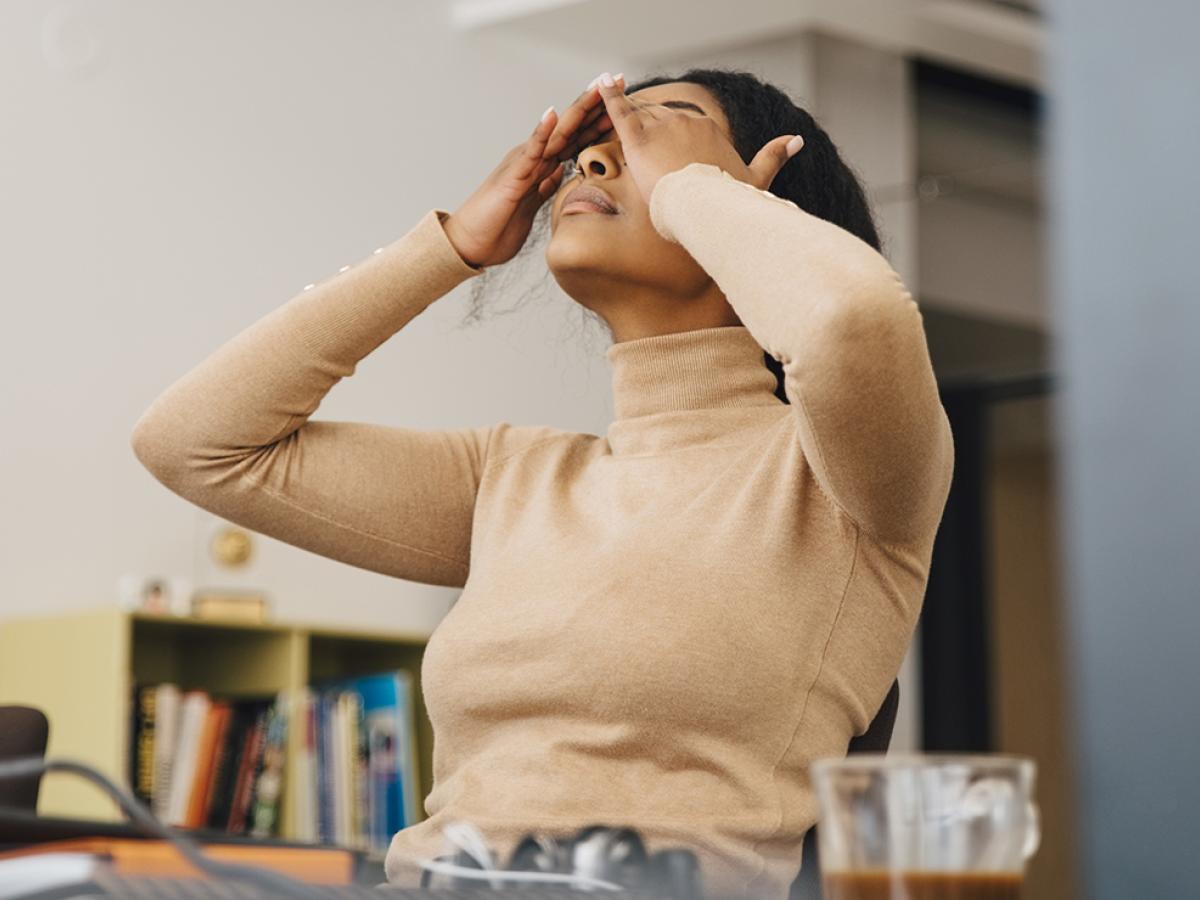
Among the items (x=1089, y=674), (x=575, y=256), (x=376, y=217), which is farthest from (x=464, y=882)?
(x=376, y=217)

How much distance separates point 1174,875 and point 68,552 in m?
3.04

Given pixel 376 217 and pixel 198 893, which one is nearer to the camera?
pixel 198 893

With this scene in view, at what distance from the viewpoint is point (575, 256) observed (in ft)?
4.38

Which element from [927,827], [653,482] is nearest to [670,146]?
[653,482]

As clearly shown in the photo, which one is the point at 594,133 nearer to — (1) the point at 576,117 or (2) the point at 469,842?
(1) the point at 576,117

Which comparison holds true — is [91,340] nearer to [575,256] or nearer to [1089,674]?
[575,256]

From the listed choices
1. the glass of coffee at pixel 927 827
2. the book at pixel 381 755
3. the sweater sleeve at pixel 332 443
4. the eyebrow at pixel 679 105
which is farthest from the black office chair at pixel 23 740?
the book at pixel 381 755

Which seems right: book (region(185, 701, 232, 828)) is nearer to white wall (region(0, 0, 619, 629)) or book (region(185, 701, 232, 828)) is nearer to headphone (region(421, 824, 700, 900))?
white wall (region(0, 0, 619, 629))

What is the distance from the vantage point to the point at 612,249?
4.39ft

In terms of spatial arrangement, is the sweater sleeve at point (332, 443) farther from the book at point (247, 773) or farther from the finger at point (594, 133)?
the book at point (247, 773)

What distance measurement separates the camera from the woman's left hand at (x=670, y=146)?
132 centimetres

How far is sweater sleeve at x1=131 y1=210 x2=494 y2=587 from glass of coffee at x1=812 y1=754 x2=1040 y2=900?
3.09 feet

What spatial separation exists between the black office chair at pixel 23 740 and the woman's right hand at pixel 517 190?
521mm

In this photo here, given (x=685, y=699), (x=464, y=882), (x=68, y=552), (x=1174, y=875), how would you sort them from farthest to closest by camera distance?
(x=68, y=552) → (x=685, y=699) → (x=464, y=882) → (x=1174, y=875)
